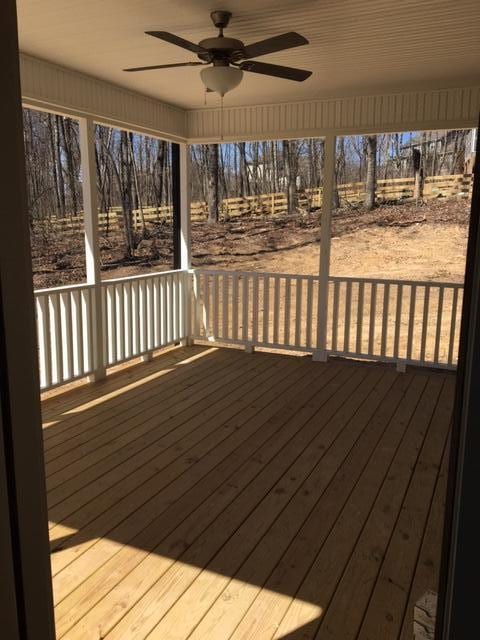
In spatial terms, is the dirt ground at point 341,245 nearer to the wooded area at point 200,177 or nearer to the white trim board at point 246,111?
the wooded area at point 200,177

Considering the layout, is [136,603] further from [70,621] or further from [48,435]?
[48,435]

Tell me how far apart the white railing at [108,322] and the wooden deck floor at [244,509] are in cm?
34

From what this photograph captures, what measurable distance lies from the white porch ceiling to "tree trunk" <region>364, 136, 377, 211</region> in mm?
7461

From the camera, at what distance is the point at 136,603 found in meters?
1.94

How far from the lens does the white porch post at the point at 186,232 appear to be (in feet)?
19.7

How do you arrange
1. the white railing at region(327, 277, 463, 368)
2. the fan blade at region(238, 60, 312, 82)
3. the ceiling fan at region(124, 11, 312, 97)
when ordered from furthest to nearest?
the white railing at region(327, 277, 463, 368) → the fan blade at region(238, 60, 312, 82) → the ceiling fan at region(124, 11, 312, 97)

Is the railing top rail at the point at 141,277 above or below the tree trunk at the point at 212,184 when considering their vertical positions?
below

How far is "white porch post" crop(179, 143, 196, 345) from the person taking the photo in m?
6.01

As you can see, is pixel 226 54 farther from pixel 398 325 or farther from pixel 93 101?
pixel 398 325

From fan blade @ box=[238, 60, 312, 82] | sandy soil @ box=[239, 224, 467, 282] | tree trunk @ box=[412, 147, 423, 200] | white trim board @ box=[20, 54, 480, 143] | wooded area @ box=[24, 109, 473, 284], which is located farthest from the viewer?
tree trunk @ box=[412, 147, 423, 200]

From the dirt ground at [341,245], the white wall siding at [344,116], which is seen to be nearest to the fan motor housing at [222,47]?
the white wall siding at [344,116]

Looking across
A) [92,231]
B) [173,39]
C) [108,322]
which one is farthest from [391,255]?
[173,39]

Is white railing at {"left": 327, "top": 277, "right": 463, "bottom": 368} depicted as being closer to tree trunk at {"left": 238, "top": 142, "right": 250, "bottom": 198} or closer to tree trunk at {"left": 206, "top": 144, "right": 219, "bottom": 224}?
tree trunk at {"left": 238, "top": 142, "right": 250, "bottom": 198}

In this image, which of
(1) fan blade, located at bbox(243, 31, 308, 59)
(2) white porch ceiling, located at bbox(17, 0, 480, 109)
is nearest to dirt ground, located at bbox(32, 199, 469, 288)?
(2) white porch ceiling, located at bbox(17, 0, 480, 109)
